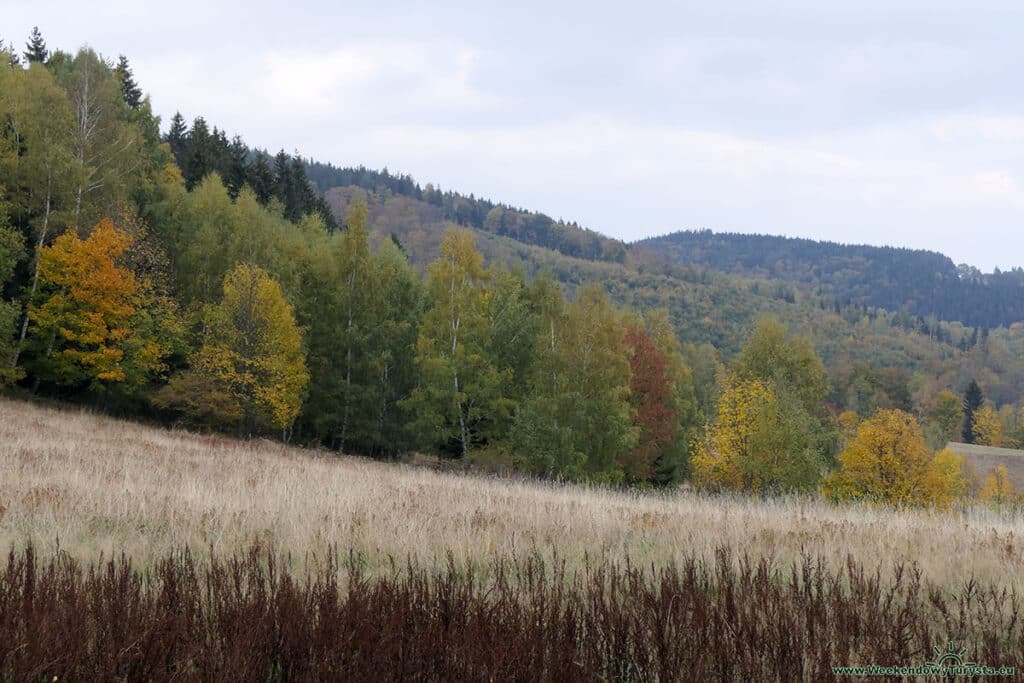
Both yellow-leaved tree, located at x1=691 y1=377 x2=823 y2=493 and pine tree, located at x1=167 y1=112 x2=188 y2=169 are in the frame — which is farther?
pine tree, located at x1=167 y1=112 x2=188 y2=169

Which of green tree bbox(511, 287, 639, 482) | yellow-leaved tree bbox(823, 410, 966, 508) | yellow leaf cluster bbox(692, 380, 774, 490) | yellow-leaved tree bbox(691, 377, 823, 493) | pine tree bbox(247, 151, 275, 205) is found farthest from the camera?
pine tree bbox(247, 151, 275, 205)

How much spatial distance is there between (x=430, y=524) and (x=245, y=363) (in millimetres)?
26591

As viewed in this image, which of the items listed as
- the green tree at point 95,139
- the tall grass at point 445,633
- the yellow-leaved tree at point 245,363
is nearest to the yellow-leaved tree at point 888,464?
the yellow-leaved tree at point 245,363

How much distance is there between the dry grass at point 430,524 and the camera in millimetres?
5875

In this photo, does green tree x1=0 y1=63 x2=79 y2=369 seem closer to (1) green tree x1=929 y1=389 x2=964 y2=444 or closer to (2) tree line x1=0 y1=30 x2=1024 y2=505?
(2) tree line x1=0 y1=30 x2=1024 y2=505

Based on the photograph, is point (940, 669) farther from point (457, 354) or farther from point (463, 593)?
point (457, 354)

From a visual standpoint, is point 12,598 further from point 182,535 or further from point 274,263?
point 274,263

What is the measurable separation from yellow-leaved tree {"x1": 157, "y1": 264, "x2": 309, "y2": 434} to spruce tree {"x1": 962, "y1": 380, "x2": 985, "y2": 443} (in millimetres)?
122700

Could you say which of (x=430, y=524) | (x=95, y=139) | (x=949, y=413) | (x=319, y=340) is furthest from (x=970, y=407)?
(x=430, y=524)

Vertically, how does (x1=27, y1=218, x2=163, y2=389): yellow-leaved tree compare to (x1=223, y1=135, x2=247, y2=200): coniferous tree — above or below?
below

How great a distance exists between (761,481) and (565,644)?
102 feet

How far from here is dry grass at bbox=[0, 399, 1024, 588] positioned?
5.88m

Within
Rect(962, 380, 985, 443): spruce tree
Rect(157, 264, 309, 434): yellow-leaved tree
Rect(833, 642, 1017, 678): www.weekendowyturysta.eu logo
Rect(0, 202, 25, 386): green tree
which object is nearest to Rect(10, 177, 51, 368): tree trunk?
Rect(0, 202, 25, 386): green tree

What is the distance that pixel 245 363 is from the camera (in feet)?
102
